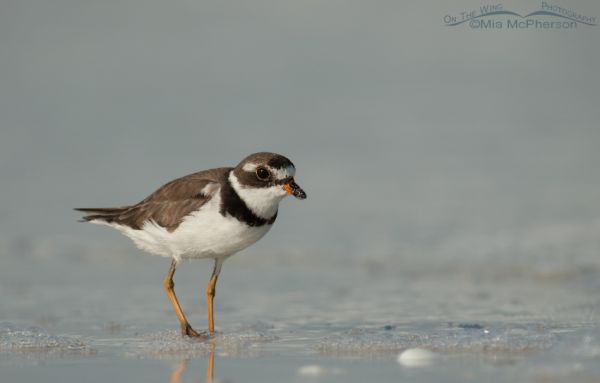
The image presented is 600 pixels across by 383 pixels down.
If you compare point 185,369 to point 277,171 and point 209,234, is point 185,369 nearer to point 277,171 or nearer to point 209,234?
point 209,234

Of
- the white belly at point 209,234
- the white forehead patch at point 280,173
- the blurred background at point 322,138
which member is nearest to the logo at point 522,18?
the blurred background at point 322,138

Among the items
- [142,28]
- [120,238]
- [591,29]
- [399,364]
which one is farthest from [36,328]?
[591,29]

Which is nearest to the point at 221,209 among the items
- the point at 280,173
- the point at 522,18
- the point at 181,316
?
the point at 280,173

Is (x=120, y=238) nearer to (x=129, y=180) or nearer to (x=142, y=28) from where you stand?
(x=129, y=180)

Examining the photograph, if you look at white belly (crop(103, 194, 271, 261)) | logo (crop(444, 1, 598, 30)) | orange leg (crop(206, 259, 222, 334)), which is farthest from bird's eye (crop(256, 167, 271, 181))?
logo (crop(444, 1, 598, 30))

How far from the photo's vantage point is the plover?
684cm

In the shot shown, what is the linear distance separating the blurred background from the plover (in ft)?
2.48

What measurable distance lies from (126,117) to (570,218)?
832 centimetres

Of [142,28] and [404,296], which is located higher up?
[142,28]

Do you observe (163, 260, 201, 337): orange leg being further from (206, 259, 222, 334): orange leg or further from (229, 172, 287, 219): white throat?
(229, 172, 287, 219): white throat

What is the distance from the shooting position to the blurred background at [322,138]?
966 cm

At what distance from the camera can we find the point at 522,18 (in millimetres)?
17734

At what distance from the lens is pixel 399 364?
556cm

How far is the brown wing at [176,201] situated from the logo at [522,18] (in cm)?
1143
